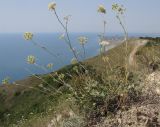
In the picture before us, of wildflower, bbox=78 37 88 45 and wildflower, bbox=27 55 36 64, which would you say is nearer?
wildflower, bbox=27 55 36 64

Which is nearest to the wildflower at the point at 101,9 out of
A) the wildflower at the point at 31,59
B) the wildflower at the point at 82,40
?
the wildflower at the point at 82,40

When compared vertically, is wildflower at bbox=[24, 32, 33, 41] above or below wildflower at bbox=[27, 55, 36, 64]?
above

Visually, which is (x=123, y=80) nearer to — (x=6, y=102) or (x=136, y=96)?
(x=136, y=96)

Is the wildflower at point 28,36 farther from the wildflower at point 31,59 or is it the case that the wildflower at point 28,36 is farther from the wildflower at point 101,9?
the wildflower at point 101,9

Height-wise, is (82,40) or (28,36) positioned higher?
(28,36)

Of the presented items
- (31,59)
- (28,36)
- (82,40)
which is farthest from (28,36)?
(82,40)

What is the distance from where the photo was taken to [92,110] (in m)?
7.91

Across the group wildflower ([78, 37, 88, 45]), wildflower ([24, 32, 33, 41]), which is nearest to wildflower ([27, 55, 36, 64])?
wildflower ([24, 32, 33, 41])

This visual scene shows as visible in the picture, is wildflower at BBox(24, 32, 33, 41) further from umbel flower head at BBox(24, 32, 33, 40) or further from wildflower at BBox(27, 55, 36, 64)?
wildflower at BBox(27, 55, 36, 64)

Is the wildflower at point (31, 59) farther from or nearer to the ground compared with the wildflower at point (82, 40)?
nearer to the ground

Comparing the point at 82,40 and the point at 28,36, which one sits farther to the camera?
the point at 82,40

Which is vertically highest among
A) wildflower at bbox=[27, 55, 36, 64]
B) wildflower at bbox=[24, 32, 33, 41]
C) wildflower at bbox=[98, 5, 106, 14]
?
wildflower at bbox=[98, 5, 106, 14]

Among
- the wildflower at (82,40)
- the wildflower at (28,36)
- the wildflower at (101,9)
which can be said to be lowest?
the wildflower at (82,40)

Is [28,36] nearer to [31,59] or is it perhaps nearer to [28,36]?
[28,36]
